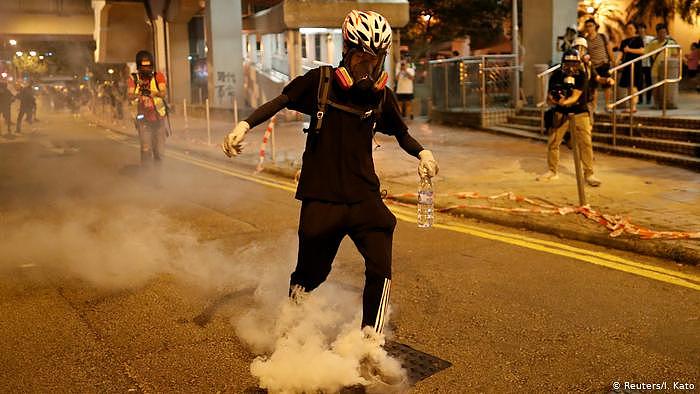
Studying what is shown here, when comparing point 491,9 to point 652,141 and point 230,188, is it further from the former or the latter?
point 230,188

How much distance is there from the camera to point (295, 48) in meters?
23.2

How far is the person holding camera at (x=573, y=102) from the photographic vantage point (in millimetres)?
9273

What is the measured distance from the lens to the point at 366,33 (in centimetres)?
358

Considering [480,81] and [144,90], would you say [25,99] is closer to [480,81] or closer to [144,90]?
[144,90]

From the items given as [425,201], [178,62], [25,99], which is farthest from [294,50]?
[425,201]

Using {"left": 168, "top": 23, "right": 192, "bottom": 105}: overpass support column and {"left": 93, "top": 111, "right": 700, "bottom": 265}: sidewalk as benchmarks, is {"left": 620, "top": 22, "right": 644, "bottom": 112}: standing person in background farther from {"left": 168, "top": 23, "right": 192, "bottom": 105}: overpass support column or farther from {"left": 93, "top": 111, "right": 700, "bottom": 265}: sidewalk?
{"left": 168, "top": 23, "right": 192, "bottom": 105}: overpass support column

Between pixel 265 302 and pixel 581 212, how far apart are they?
400 centimetres

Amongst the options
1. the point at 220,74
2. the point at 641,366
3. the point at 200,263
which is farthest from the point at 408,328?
the point at 220,74

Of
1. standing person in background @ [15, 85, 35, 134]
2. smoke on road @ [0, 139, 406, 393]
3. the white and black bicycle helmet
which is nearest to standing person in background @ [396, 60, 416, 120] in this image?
smoke on road @ [0, 139, 406, 393]

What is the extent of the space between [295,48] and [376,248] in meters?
20.1

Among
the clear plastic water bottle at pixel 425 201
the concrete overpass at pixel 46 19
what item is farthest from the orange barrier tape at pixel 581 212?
the concrete overpass at pixel 46 19

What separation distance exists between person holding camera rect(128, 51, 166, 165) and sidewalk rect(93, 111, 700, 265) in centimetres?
187

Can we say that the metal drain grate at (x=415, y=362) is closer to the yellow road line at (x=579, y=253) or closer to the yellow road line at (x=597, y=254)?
the yellow road line at (x=579, y=253)

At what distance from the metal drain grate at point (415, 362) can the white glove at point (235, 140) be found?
1.47 meters
